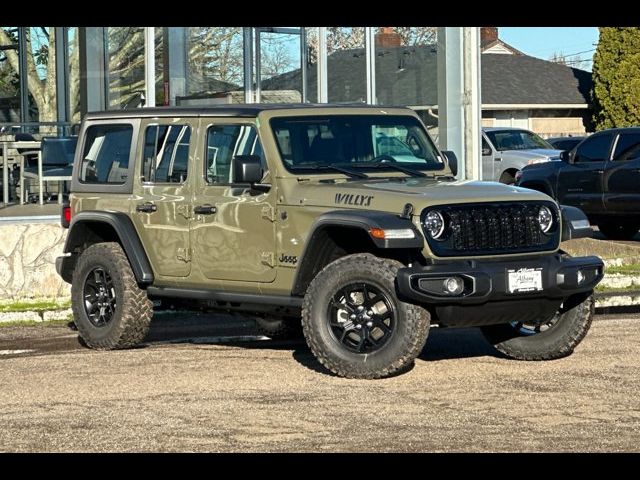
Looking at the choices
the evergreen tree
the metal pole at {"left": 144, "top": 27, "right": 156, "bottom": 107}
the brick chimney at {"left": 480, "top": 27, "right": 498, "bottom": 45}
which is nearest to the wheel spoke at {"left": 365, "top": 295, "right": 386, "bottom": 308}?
the metal pole at {"left": 144, "top": 27, "right": 156, "bottom": 107}

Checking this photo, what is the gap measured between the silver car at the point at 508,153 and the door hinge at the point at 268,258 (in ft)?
69.9

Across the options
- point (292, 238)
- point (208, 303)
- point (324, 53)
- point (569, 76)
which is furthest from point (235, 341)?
point (569, 76)

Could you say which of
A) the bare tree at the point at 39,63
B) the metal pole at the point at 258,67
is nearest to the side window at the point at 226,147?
the metal pole at the point at 258,67

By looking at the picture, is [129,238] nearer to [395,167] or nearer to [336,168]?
[336,168]

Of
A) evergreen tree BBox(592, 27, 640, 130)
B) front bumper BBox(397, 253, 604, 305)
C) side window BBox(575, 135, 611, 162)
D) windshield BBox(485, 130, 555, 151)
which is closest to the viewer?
front bumper BBox(397, 253, 604, 305)

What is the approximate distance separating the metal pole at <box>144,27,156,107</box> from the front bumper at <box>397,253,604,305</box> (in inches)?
383

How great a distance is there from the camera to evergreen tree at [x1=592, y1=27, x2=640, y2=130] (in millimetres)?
49250

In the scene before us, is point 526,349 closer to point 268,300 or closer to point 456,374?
point 456,374

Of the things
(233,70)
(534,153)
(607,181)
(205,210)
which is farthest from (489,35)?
(205,210)

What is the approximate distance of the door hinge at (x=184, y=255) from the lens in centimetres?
1114

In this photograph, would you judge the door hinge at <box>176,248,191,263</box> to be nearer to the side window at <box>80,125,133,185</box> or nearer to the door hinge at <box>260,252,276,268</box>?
the door hinge at <box>260,252,276,268</box>

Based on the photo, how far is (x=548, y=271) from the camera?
9758 millimetres

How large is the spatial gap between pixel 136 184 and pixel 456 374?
3.17 meters

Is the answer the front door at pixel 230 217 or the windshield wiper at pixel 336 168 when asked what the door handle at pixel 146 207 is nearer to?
the front door at pixel 230 217
